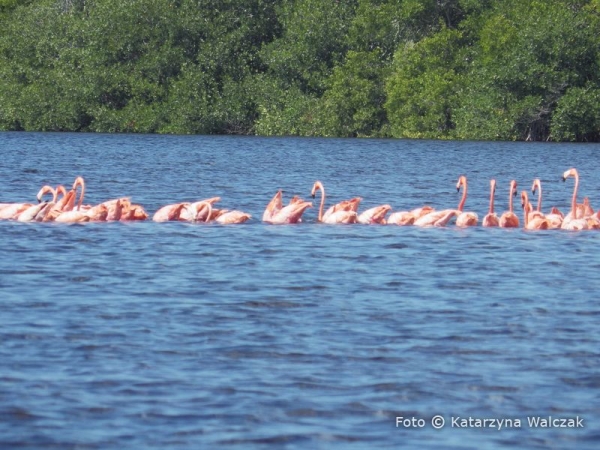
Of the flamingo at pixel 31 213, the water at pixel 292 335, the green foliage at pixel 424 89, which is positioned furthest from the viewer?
the green foliage at pixel 424 89

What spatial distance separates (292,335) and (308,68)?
179ft

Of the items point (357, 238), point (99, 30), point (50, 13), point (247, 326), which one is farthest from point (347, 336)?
point (50, 13)

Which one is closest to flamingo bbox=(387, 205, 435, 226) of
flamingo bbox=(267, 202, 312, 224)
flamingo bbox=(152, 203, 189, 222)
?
flamingo bbox=(267, 202, 312, 224)

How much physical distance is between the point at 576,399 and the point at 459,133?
50.4m

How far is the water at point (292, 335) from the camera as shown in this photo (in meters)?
8.72

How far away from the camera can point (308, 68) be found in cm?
6519

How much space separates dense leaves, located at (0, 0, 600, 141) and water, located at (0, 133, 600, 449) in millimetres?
37952

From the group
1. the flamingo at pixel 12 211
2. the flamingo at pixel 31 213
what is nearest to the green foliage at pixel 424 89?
the flamingo at pixel 12 211

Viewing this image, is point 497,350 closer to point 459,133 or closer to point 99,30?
point 459,133

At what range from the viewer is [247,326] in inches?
461

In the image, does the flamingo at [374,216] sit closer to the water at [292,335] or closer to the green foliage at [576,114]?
the water at [292,335]

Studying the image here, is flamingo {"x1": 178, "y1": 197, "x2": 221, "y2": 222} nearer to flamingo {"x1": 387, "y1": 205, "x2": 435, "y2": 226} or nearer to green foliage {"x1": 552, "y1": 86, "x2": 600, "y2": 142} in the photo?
flamingo {"x1": 387, "y1": 205, "x2": 435, "y2": 226}

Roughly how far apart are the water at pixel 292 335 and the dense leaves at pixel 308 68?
125 feet

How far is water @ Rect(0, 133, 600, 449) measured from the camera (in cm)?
872
